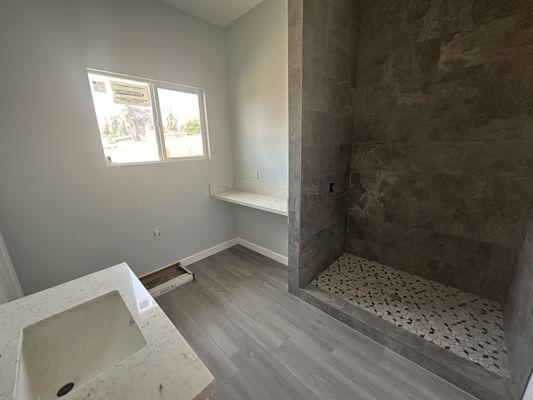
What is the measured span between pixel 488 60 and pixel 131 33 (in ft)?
9.92

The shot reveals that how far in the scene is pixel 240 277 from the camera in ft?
8.06

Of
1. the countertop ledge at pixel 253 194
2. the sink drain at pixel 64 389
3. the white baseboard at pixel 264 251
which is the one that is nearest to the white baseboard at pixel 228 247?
the white baseboard at pixel 264 251

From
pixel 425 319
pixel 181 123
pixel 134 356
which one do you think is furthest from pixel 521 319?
pixel 181 123

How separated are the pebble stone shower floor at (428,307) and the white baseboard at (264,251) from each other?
1.87 ft

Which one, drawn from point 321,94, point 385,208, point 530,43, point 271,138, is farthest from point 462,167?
point 271,138

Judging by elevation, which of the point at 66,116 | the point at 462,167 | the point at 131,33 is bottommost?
the point at 462,167

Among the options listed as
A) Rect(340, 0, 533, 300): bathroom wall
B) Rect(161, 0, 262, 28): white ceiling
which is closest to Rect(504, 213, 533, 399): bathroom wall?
Rect(340, 0, 533, 300): bathroom wall

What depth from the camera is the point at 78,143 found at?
5.91 feet

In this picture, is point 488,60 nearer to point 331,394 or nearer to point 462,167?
point 462,167

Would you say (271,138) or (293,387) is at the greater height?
(271,138)

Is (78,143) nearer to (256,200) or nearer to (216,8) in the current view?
(256,200)

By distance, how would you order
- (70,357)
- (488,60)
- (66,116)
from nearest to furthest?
1. (70,357)
2. (488,60)
3. (66,116)

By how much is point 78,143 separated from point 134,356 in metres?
1.93

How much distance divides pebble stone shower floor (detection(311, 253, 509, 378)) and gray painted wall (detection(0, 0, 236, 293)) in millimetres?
2004
